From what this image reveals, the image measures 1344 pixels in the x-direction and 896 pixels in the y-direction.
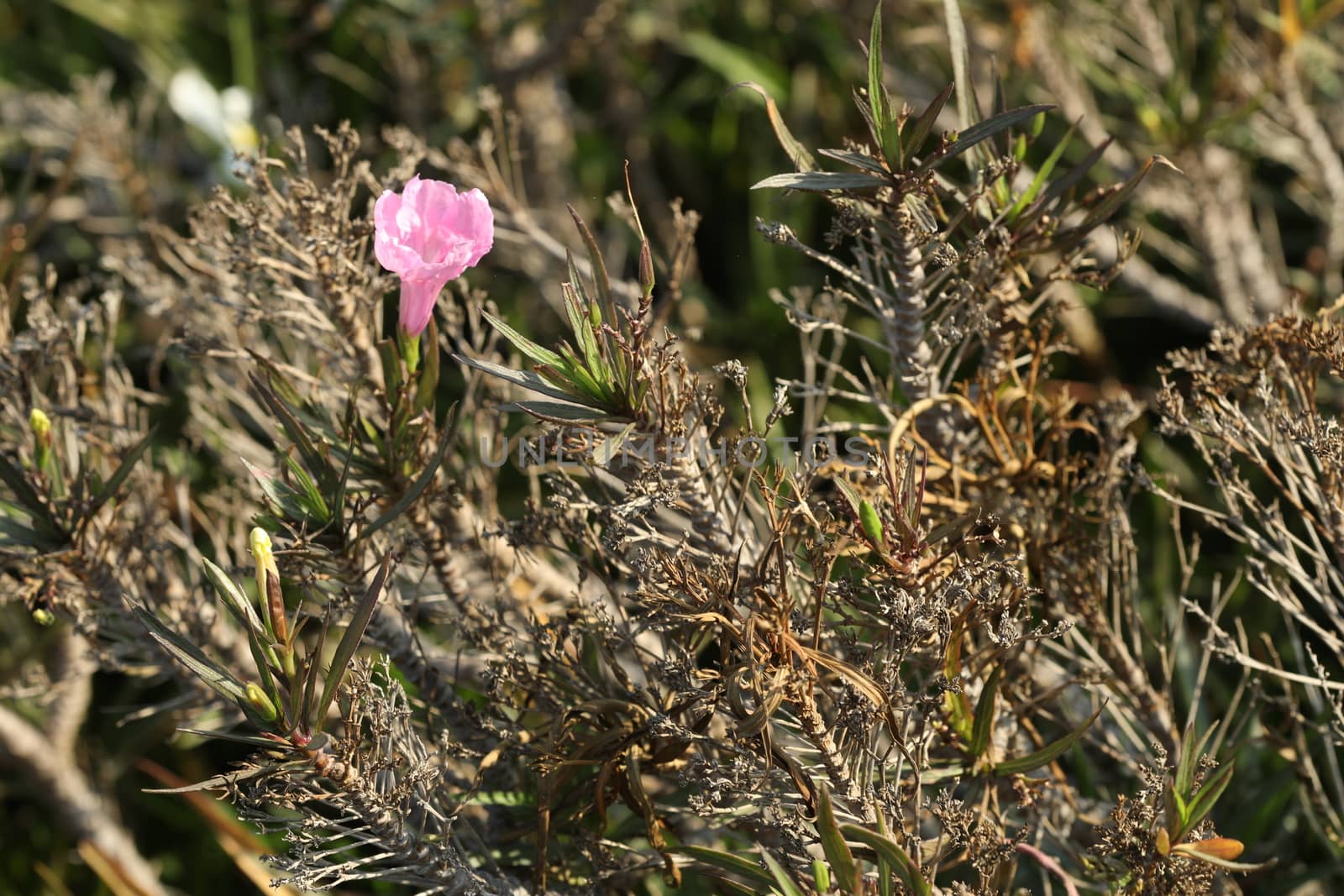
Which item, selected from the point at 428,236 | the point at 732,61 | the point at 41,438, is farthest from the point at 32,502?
the point at 732,61

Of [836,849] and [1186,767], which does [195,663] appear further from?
[1186,767]

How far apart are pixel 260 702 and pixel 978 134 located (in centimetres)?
42

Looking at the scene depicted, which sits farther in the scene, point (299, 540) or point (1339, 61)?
point (1339, 61)

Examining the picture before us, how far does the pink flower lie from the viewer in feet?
1.79

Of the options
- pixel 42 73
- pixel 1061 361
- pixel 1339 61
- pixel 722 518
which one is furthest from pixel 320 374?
pixel 42 73

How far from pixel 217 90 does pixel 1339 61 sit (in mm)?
1434

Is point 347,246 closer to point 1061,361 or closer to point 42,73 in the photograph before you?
point 1061,361

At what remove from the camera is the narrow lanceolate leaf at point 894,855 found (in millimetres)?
474

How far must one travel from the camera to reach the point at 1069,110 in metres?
1.19

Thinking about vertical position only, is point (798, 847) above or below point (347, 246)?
below

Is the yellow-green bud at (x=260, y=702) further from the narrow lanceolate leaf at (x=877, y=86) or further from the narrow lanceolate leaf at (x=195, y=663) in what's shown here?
the narrow lanceolate leaf at (x=877, y=86)

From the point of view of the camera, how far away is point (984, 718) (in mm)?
579

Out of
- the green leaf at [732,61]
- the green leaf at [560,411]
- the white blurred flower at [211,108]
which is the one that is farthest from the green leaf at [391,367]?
the white blurred flower at [211,108]

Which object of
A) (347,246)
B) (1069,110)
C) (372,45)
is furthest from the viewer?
(372,45)
